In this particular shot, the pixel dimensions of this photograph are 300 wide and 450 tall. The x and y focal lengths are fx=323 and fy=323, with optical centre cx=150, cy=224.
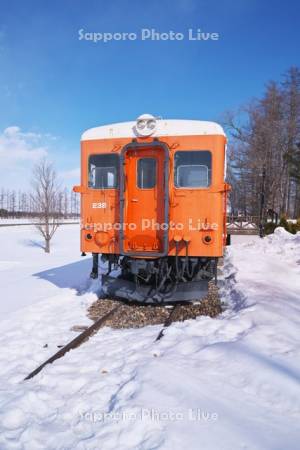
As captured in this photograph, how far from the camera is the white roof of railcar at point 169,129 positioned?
6.02 meters

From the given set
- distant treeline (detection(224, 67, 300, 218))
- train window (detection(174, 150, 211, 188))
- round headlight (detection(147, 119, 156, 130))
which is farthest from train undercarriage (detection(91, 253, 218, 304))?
distant treeline (detection(224, 67, 300, 218))

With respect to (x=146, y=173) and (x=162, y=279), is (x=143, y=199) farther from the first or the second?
(x=162, y=279)

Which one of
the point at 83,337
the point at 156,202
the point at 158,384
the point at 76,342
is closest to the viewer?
the point at 158,384

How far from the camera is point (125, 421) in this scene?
2.63 meters

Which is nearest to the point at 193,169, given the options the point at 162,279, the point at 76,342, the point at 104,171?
the point at 104,171

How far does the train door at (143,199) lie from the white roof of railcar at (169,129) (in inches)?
12.5

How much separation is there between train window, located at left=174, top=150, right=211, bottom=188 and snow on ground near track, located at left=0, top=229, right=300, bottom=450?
2.43m

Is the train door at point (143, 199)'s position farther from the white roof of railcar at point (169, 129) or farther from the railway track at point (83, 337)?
the railway track at point (83, 337)

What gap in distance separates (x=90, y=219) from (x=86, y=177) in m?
0.88

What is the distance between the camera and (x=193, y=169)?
6.10 meters

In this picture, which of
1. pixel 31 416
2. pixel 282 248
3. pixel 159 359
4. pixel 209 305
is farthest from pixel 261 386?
pixel 282 248

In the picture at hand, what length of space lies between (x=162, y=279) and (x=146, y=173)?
212 cm

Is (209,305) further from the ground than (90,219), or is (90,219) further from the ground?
(90,219)

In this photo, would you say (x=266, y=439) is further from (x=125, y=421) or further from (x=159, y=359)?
(x=159, y=359)
